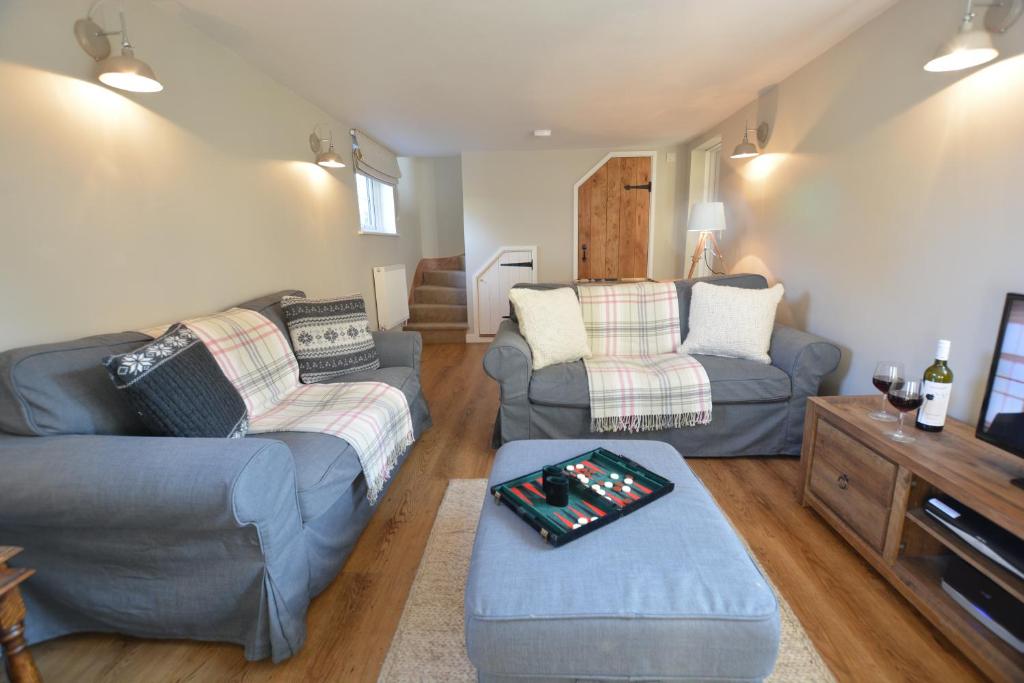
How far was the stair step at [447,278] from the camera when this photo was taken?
5859 mm

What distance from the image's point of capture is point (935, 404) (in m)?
1.47

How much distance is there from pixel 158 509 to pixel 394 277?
12.5 ft

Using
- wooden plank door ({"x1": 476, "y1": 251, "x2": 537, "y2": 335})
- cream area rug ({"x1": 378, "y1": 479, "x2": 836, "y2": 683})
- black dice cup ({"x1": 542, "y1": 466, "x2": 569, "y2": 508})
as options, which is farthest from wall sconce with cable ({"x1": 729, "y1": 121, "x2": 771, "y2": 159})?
black dice cup ({"x1": 542, "y1": 466, "x2": 569, "y2": 508})

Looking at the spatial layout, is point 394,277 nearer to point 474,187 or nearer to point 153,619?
point 474,187

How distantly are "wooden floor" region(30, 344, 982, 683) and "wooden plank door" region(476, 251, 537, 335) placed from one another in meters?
3.10

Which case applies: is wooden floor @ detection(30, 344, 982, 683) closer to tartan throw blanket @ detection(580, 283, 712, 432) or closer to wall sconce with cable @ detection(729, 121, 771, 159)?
tartan throw blanket @ detection(580, 283, 712, 432)

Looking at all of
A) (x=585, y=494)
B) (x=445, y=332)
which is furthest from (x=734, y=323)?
(x=445, y=332)

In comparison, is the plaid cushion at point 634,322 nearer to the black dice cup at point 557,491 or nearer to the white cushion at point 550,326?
the white cushion at point 550,326

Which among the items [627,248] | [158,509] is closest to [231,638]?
[158,509]

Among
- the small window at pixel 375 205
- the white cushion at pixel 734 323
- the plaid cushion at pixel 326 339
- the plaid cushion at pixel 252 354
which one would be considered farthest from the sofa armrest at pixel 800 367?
the small window at pixel 375 205

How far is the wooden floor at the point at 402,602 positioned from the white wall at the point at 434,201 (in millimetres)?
4630

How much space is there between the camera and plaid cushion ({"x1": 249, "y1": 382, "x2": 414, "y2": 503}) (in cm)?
161

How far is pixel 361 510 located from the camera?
1714mm

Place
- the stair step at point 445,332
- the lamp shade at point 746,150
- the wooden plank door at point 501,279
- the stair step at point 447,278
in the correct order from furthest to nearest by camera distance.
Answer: the stair step at point 447,278
the stair step at point 445,332
the wooden plank door at point 501,279
the lamp shade at point 746,150
